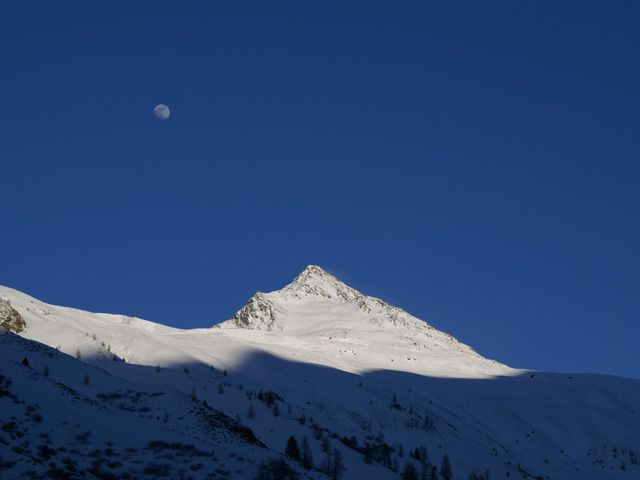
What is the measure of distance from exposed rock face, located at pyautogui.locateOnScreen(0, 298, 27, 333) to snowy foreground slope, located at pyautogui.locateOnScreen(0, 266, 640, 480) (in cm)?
22

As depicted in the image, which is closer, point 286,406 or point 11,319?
point 286,406

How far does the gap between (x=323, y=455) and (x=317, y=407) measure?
2889 cm

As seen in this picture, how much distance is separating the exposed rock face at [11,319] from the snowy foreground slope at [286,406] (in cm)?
22

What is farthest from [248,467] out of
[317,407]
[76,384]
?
[317,407]

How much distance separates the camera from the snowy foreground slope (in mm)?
32781

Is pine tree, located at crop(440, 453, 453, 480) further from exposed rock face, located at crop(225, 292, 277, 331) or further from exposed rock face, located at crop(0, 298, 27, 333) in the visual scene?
exposed rock face, located at crop(225, 292, 277, 331)

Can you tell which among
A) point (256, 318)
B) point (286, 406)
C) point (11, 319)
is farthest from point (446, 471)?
point (256, 318)

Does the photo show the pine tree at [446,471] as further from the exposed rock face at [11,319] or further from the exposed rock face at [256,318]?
the exposed rock face at [256,318]

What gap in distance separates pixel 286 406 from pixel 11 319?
3353 centimetres

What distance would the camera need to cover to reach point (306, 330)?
17675cm

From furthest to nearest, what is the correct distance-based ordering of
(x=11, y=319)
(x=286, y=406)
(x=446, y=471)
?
(x=11, y=319), (x=286, y=406), (x=446, y=471)

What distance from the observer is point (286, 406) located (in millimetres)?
69312

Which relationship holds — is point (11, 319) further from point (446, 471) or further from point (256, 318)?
point (256, 318)

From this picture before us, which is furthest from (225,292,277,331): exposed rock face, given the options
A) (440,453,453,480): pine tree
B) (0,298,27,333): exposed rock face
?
(440,453,453,480): pine tree
